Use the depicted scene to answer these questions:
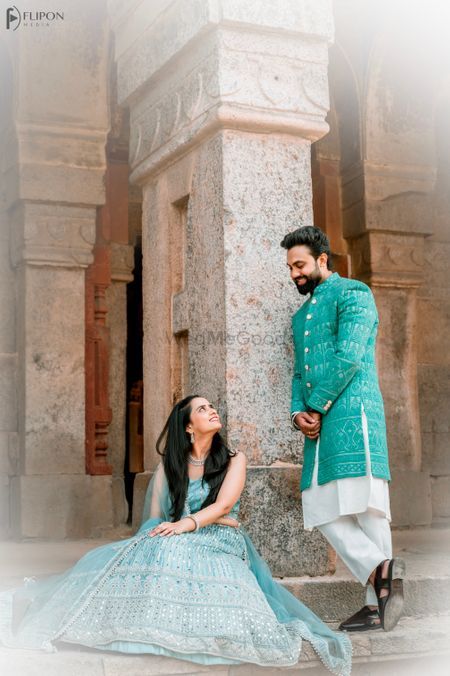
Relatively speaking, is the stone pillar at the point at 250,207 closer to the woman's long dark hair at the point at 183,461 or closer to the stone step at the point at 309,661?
the woman's long dark hair at the point at 183,461

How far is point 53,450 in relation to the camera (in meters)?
6.79

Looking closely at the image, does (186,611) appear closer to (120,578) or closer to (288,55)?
(120,578)

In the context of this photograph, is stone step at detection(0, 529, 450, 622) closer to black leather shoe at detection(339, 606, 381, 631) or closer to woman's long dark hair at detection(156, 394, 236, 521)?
black leather shoe at detection(339, 606, 381, 631)

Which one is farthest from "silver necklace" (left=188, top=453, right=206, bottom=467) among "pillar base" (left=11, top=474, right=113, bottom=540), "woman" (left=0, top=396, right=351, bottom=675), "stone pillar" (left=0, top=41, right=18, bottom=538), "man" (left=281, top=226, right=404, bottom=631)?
"stone pillar" (left=0, top=41, right=18, bottom=538)

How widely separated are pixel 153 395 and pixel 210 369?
669 millimetres

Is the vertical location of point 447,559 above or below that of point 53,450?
below

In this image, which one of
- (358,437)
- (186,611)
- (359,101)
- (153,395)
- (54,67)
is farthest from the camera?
(359,101)

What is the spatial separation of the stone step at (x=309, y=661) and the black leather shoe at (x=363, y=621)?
0.04 metres

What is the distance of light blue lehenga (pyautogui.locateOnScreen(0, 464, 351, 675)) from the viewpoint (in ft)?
11.0

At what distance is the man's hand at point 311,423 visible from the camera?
12.7 feet

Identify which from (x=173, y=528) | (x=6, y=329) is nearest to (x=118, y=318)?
(x=6, y=329)

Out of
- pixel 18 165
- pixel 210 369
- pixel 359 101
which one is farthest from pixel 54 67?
pixel 210 369

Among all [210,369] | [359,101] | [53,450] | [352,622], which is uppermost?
[359,101]

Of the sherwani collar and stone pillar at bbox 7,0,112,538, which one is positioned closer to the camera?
the sherwani collar
